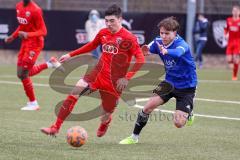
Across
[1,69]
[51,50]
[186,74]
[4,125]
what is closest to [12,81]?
[1,69]

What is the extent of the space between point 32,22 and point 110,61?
451cm

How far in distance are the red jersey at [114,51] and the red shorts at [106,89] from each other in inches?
2.8

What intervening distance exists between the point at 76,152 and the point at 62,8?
19477mm

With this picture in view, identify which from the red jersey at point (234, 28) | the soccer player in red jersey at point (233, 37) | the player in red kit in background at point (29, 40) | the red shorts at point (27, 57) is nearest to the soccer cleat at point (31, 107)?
the player in red kit in background at point (29, 40)

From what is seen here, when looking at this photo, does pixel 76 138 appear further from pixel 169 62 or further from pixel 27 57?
pixel 27 57

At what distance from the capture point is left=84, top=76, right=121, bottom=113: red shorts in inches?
423

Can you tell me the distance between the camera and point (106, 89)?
1082 cm

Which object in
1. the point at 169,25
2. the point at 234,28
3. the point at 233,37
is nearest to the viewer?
the point at 169,25

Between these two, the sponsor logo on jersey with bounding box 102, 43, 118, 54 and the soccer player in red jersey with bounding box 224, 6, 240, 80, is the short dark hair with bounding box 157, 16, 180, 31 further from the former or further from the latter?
the soccer player in red jersey with bounding box 224, 6, 240, 80

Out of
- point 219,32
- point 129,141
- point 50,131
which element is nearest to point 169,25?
point 129,141

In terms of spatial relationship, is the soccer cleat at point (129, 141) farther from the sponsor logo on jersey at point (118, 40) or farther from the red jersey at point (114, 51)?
the sponsor logo on jersey at point (118, 40)

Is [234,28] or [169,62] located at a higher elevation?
[169,62]

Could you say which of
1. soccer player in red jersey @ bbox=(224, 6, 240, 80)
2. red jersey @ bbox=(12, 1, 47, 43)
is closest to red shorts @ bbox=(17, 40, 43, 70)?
red jersey @ bbox=(12, 1, 47, 43)

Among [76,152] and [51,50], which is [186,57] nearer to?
[76,152]
